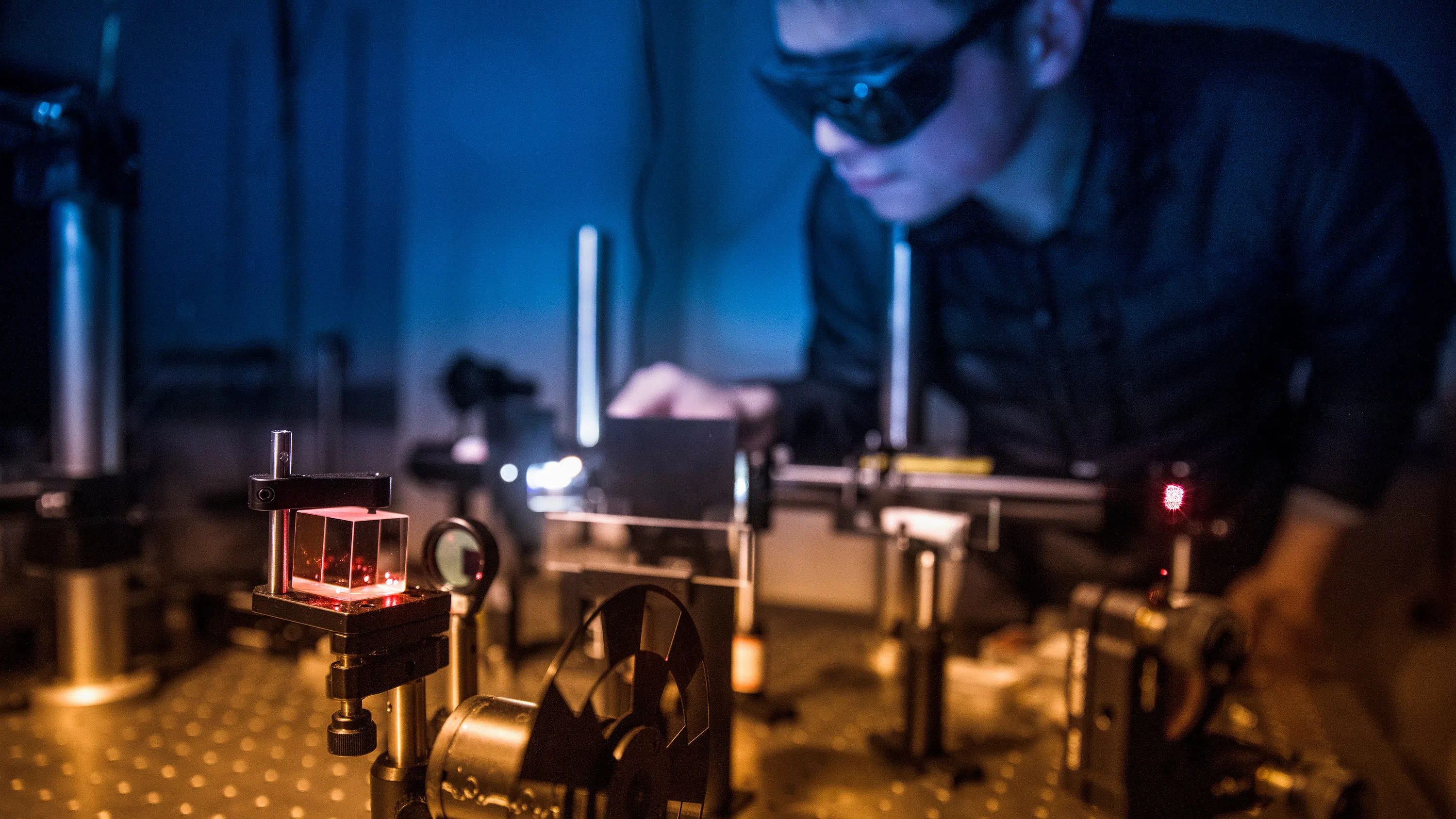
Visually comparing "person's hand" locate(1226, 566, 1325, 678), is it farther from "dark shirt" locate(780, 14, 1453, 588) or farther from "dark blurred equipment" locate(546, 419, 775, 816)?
"dark blurred equipment" locate(546, 419, 775, 816)

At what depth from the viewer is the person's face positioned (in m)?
1.89

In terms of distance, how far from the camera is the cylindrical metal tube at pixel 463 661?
3.12 ft

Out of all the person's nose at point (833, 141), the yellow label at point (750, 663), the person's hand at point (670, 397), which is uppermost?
the person's nose at point (833, 141)

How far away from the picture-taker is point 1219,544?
1801mm

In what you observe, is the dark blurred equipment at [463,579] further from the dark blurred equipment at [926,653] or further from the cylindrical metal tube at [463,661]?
the dark blurred equipment at [926,653]

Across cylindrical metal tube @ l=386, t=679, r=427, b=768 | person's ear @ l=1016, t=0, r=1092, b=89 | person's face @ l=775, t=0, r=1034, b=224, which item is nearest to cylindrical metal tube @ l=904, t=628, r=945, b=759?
cylindrical metal tube @ l=386, t=679, r=427, b=768

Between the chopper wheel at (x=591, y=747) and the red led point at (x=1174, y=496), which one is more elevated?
the red led point at (x=1174, y=496)

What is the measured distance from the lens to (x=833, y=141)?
82.7 inches

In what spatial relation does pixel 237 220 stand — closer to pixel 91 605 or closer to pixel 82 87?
pixel 82 87

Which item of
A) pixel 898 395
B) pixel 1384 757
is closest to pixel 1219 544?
pixel 1384 757

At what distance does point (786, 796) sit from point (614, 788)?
2.03ft

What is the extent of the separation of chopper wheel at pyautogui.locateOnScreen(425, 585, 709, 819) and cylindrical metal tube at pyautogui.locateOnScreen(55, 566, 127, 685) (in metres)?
1.29

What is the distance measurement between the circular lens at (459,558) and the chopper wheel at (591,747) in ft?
0.71

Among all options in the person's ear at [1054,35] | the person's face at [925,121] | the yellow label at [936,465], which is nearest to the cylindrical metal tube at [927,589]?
the yellow label at [936,465]
